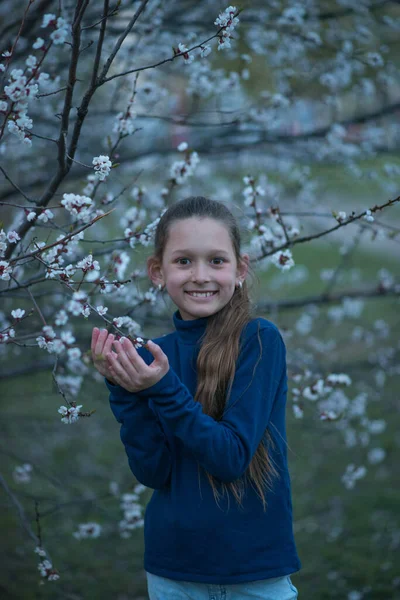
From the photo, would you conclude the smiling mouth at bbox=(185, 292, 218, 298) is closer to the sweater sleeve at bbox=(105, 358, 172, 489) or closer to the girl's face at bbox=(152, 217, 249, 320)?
the girl's face at bbox=(152, 217, 249, 320)

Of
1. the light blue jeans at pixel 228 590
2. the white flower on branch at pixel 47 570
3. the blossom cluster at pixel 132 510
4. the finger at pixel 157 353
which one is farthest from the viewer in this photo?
the blossom cluster at pixel 132 510

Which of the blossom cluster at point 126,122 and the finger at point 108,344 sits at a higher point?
the blossom cluster at point 126,122

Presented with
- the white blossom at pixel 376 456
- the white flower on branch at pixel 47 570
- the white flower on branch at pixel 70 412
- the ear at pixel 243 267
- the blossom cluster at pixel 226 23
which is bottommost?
the white flower on branch at pixel 47 570

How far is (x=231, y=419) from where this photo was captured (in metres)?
1.64

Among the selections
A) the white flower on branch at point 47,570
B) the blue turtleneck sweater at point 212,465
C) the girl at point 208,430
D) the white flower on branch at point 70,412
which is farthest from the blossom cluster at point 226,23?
the white flower on branch at point 47,570

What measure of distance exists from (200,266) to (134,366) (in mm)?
396

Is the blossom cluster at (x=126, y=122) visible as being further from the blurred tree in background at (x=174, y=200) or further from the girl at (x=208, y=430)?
the girl at (x=208, y=430)

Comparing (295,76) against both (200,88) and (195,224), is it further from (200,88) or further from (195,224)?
(195,224)

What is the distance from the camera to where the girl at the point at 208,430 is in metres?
1.58

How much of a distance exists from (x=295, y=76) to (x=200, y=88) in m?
0.86

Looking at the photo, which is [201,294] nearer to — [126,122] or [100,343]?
[100,343]

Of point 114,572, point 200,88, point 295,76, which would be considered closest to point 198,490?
point 114,572

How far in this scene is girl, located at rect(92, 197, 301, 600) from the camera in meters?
1.58

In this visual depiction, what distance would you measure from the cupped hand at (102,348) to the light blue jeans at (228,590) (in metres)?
0.61
